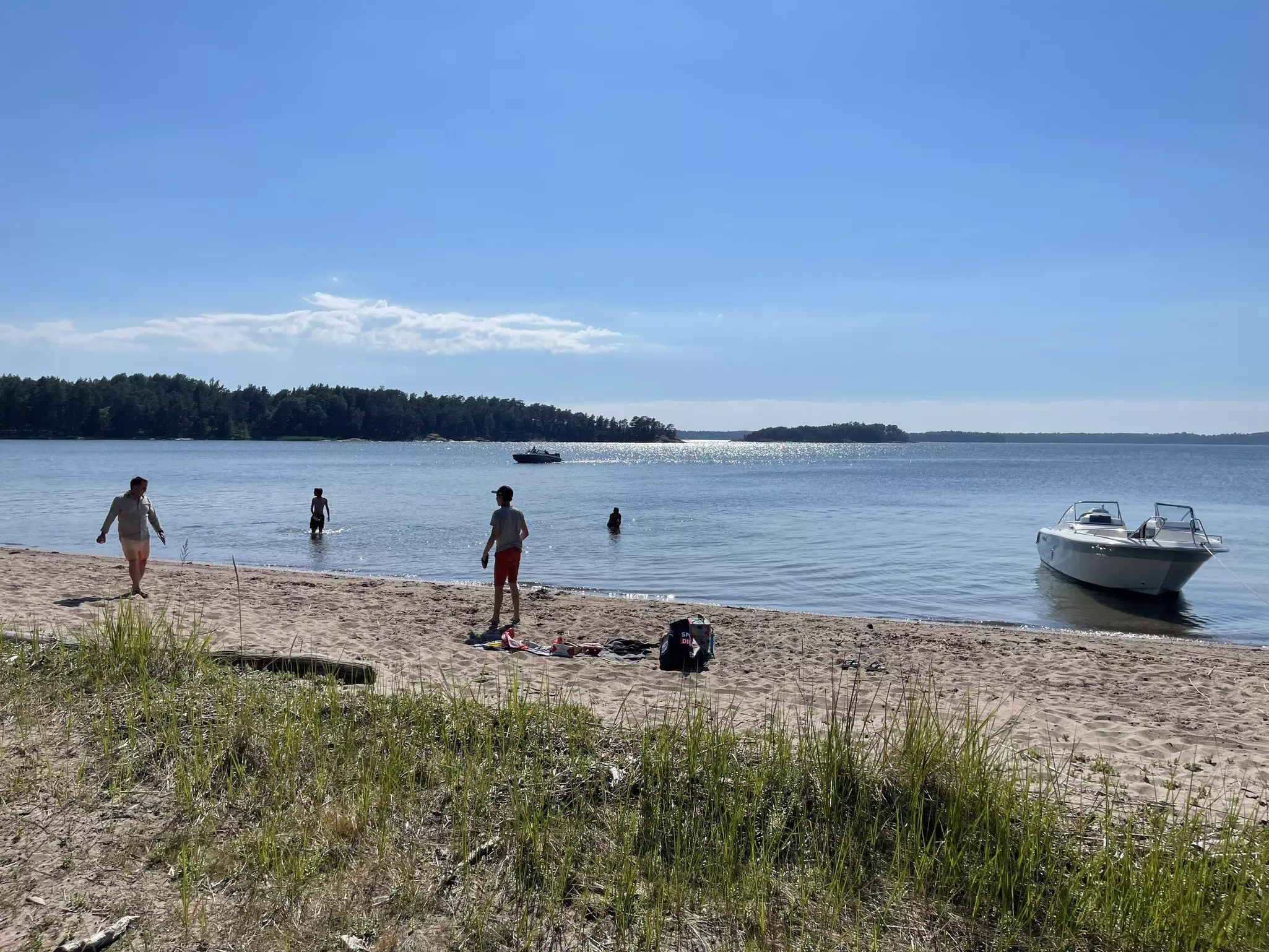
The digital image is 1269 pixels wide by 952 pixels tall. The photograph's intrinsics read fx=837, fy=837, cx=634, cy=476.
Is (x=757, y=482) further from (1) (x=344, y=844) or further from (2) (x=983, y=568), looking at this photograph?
(1) (x=344, y=844)

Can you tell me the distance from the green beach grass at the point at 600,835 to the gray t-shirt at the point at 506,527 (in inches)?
237

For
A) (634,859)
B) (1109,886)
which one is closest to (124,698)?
(634,859)

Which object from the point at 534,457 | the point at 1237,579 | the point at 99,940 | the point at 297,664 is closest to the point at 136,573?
the point at 297,664

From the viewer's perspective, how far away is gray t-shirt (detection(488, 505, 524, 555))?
11.6 metres

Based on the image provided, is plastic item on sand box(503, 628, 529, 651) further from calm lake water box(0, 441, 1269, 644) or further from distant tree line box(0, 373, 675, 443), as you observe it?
distant tree line box(0, 373, 675, 443)

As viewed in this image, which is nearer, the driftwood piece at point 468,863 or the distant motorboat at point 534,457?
the driftwood piece at point 468,863

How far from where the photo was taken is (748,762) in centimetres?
491

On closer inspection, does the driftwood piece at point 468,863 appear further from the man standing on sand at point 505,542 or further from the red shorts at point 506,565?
the red shorts at point 506,565

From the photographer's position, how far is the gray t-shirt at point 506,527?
38.1 feet

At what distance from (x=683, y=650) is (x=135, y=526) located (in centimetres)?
848

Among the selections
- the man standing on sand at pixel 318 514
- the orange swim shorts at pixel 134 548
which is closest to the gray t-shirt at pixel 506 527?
the orange swim shorts at pixel 134 548

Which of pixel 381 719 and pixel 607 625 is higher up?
pixel 381 719

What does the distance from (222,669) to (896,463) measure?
13030 centimetres

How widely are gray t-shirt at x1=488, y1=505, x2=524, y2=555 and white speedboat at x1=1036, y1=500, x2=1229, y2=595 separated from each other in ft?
44.4
